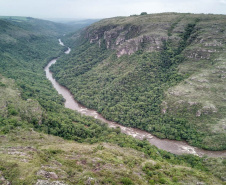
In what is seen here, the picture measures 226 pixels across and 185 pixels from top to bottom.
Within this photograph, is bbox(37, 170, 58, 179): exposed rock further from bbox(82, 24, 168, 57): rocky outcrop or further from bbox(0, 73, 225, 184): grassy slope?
bbox(82, 24, 168, 57): rocky outcrop

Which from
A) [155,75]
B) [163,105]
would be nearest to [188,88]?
[163,105]

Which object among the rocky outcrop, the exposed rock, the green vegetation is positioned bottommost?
the green vegetation

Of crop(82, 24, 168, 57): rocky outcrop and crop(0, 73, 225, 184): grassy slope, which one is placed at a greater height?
crop(82, 24, 168, 57): rocky outcrop

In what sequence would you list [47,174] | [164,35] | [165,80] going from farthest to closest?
[164,35] → [165,80] → [47,174]

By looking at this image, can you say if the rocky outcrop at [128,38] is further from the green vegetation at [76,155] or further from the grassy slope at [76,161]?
the grassy slope at [76,161]

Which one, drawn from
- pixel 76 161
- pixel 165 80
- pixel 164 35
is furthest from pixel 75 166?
pixel 164 35

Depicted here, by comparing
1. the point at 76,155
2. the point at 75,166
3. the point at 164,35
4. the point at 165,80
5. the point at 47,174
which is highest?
the point at 164,35

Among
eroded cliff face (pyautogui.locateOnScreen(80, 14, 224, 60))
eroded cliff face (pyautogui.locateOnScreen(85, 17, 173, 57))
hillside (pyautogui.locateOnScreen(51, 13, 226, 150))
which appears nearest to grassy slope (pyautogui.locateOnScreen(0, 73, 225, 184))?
hillside (pyautogui.locateOnScreen(51, 13, 226, 150))

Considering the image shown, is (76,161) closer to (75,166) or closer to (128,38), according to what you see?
A: (75,166)

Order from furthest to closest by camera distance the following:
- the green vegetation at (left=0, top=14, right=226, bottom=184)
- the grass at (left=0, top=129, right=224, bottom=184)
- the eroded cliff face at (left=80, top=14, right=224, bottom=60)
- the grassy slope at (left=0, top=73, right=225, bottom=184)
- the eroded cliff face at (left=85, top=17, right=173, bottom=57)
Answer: the eroded cliff face at (left=85, top=17, right=173, bottom=57)
the eroded cliff face at (left=80, top=14, right=224, bottom=60)
the green vegetation at (left=0, top=14, right=226, bottom=184)
the grassy slope at (left=0, top=73, right=225, bottom=184)
the grass at (left=0, top=129, right=224, bottom=184)
